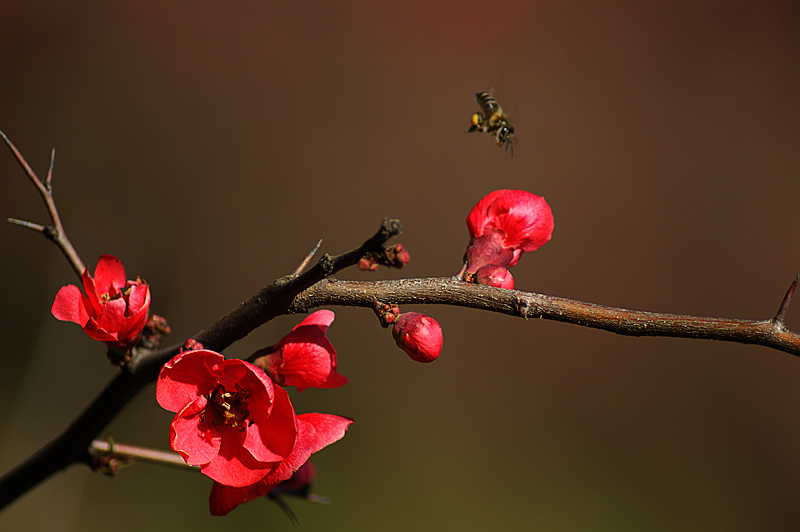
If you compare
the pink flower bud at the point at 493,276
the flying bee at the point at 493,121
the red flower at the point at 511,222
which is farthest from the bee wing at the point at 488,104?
the pink flower bud at the point at 493,276

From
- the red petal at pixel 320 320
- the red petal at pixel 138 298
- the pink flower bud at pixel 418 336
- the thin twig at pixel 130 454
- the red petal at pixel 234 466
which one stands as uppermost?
the pink flower bud at pixel 418 336

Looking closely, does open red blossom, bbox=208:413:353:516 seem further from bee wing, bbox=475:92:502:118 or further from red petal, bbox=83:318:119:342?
bee wing, bbox=475:92:502:118

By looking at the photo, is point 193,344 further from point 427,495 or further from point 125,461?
point 427,495

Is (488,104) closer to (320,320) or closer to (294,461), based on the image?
(320,320)

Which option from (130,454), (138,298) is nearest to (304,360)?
(138,298)

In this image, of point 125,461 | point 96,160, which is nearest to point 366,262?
point 125,461

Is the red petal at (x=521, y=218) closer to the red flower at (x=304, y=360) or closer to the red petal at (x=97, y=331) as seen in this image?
the red flower at (x=304, y=360)
